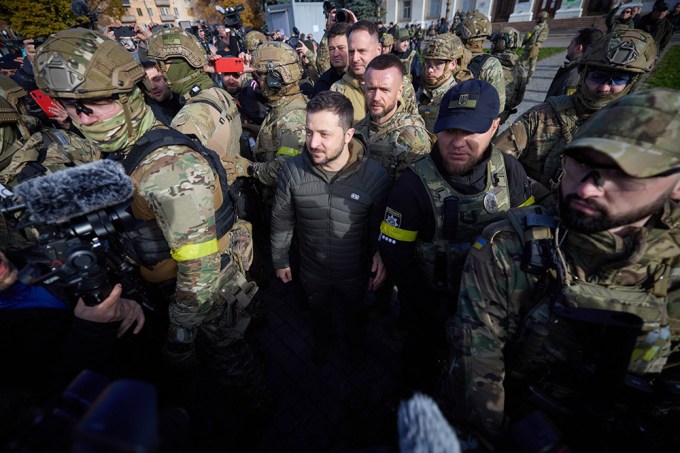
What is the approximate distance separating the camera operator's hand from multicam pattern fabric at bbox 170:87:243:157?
1982 mm

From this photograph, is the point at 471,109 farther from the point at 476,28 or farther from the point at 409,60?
the point at 409,60

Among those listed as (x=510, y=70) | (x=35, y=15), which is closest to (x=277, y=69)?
(x=510, y=70)

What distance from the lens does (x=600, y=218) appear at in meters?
1.36

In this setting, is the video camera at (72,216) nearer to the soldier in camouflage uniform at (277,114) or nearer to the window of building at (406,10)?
the soldier in camouflage uniform at (277,114)

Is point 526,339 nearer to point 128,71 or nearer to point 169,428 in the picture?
point 169,428

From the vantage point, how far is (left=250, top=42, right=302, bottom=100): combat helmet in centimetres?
383

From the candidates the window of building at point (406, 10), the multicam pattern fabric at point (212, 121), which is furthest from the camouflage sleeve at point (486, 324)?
the window of building at point (406, 10)

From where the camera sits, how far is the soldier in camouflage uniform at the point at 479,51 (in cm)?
552

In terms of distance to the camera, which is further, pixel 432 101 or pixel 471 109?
pixel 432 101

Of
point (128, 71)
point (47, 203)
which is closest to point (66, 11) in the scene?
point (128, 71)

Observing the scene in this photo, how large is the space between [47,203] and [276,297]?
3.51 metres

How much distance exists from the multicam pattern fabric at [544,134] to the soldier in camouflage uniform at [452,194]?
4.01 ft

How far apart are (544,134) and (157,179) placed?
4.20 metres

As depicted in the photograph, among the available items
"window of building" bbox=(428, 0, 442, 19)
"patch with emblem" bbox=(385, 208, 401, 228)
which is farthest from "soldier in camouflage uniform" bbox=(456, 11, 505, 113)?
"window of building" bbox=(428, 0, 442, 19)
